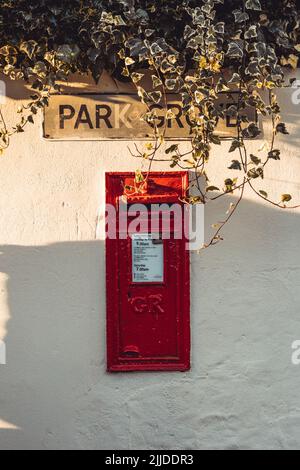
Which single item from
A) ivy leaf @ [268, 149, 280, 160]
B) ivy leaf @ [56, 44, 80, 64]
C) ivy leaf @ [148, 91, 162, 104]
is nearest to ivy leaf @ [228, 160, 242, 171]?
ivy leaf @ [268, 149, 280, 160]

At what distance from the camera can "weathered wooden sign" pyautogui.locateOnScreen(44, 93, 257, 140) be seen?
3836 mm

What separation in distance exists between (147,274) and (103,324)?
0.40 m

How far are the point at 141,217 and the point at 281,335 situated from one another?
42.5 inches

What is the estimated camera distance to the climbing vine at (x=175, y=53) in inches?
140

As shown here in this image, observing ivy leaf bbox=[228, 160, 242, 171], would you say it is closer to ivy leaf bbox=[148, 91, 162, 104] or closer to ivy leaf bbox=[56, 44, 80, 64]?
ivy leaf bbox=[148, 91, 162, 104]

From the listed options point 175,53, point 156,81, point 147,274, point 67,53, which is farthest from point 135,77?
point 147,274

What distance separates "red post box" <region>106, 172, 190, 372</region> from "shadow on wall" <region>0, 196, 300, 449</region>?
0.08 meters

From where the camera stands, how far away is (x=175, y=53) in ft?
11.7

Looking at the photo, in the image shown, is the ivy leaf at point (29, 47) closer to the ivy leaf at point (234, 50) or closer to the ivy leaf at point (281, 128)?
the ivy leaf at point (234, 50)

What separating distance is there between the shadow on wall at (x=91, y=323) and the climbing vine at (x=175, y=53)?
0.35 m

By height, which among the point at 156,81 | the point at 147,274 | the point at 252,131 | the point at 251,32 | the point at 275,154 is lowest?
the point at 147,274

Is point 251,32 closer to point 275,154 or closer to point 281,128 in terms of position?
point 281,128

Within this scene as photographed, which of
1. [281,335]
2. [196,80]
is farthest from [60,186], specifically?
[281,335]
